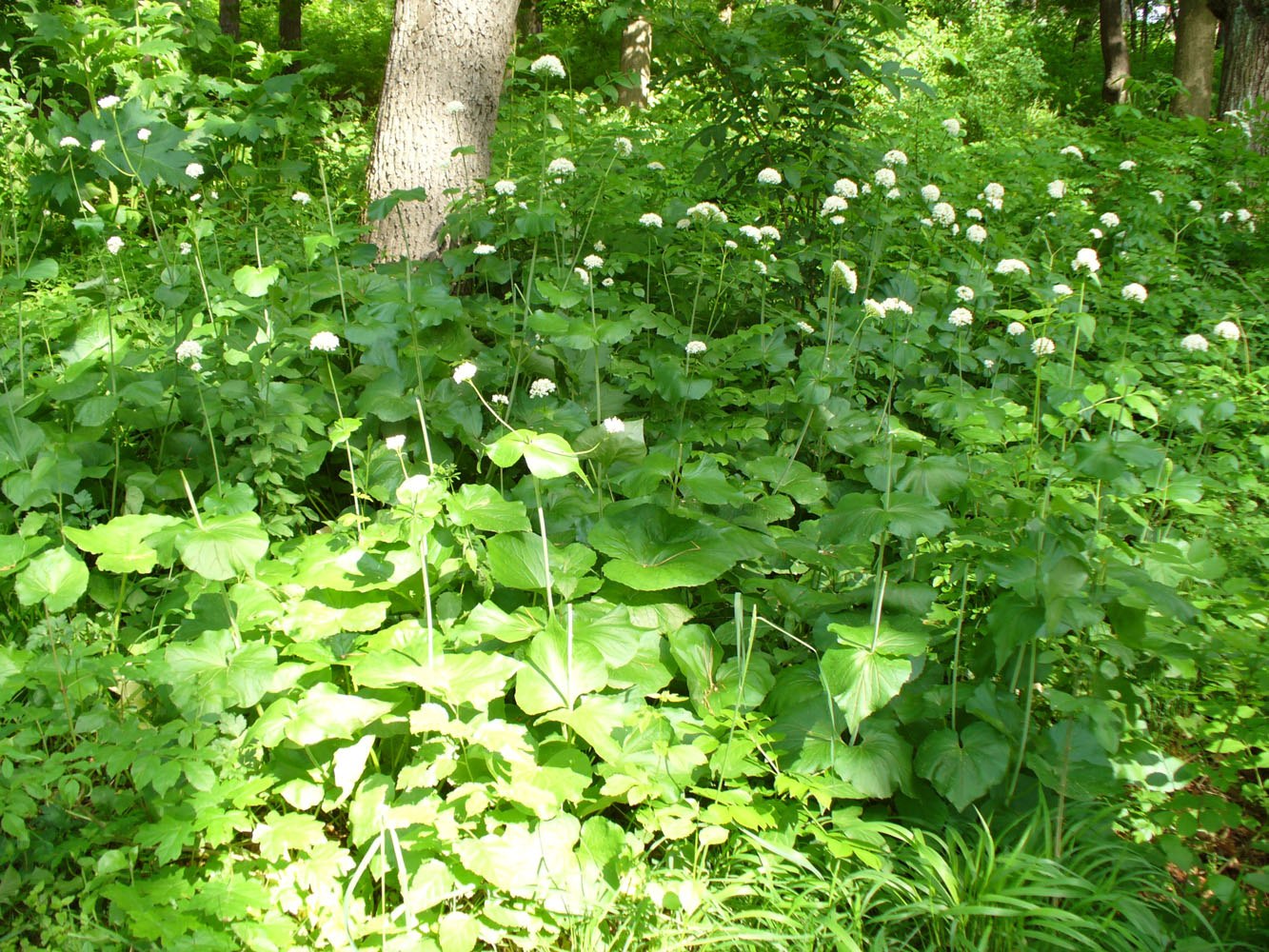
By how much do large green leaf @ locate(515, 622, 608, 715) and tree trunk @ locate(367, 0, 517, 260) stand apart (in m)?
2.69

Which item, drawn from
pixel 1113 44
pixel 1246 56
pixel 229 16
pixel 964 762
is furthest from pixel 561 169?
pixel 1113 44

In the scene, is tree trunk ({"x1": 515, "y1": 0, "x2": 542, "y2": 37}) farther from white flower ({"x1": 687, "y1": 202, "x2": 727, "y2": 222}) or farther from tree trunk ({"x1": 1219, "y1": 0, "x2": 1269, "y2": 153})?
white flower ({"x1": 687, "y1": 202, "x2": 727, "y2": 222})

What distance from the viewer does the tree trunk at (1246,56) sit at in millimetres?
6535

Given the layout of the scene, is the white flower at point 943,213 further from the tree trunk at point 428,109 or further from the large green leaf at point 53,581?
the large green leaf at point 53,581

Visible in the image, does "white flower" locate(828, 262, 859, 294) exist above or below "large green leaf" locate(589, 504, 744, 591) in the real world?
above

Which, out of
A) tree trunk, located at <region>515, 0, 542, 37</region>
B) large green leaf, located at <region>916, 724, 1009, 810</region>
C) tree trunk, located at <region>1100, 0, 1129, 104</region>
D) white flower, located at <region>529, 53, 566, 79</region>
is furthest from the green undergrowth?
tree trunk, located at <region>515, 0, 542, 37</region>

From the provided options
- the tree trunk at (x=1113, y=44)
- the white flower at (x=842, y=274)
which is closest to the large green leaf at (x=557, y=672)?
the white flower at (x=842, y=274)

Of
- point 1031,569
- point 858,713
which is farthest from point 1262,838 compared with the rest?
point 858,713

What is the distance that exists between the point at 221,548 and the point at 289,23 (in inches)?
433

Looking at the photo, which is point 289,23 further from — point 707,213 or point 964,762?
point 964,762

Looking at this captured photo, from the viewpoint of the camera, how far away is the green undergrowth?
1.76 meters

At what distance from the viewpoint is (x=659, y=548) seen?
2320mm

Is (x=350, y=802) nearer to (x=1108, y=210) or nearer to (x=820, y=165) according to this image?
(x=820, y=165)

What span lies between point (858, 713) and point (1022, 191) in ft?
13.3
